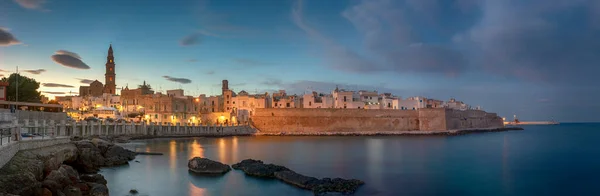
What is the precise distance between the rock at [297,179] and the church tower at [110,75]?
6502cm

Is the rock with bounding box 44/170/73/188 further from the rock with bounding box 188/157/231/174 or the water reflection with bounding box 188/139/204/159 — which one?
the water reflection with bounding box 188/139/204/159

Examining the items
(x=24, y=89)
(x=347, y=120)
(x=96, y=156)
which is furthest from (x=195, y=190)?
(x=347, y=120)

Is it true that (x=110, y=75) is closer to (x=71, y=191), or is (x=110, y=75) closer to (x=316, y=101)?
(x=316, y=101)

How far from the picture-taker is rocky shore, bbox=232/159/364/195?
1295 cm

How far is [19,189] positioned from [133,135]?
30.7 metres

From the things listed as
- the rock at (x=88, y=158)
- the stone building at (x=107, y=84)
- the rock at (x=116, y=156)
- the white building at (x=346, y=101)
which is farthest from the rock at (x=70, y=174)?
the stone building at (x=107, y=84)

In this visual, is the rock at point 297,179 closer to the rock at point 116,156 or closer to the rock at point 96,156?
the rock at point 96,156

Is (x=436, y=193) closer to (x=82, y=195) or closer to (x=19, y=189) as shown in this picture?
(x=82, y=195)

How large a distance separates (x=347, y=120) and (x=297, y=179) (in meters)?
43.6

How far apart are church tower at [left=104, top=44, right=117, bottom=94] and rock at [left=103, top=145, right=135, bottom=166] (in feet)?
186

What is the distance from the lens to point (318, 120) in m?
57.5

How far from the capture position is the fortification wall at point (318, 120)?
187 ft

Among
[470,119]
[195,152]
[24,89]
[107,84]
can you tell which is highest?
[107,84]

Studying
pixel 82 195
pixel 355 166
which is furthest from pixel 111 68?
pixel 82 195
